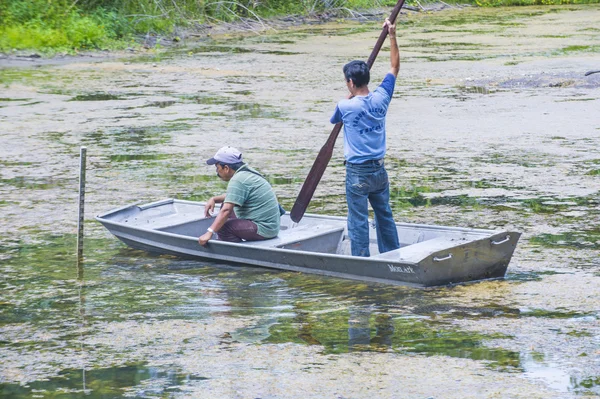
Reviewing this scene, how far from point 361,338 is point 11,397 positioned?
1.97 metres

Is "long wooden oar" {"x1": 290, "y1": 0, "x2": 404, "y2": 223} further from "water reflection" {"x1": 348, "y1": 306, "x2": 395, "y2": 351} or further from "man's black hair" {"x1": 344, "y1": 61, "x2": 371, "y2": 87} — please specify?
"water reflection" {"x1": 348, "y1": 306, "x2": 395, "y2": 351}

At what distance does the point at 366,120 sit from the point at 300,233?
1.26m

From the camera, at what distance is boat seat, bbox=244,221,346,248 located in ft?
25.7

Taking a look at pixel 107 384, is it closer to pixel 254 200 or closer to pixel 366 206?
pixel 366 206

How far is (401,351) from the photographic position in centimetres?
582

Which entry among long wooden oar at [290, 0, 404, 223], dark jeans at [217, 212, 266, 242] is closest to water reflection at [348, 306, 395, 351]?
dark jeans at [217, 212, 266, 242]

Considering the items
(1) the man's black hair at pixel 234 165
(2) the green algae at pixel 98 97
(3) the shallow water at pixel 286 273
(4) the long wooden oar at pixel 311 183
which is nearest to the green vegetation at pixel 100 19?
(3) the shallow water at pixel 286 273

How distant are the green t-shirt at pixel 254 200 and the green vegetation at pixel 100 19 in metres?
14.9

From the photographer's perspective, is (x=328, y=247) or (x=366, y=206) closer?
(x=366, y=206)

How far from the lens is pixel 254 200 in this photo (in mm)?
7898

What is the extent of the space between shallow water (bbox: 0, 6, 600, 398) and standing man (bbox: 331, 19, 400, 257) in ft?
1.64

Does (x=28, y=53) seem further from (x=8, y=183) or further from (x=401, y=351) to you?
(x=401, y=351)

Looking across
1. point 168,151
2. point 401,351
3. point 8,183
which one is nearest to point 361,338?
point 401,351

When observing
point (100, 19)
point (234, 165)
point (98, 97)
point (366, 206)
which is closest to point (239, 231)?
point (234, 165)
